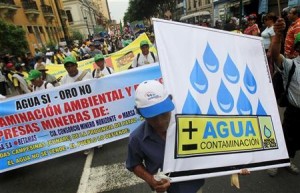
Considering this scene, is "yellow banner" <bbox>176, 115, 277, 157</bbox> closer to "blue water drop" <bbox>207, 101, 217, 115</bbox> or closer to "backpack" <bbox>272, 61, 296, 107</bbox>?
"blue water drop" <bbox>207, 101, 217, 115</bbox>

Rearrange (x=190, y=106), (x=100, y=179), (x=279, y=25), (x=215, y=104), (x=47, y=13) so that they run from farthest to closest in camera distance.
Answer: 1. (x=47, y=13)
2. (x=100, y=179)
3. (x=279, y=25)
4. (x=215, y=104)
5. (x=190, y=106)

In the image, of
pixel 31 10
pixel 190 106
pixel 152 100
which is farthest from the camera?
pixel 31 10

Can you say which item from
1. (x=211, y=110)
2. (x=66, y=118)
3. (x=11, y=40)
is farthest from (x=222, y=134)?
(x=11, y=40)

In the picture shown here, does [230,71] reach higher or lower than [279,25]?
lower

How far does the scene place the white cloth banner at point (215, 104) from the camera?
70.8 inches

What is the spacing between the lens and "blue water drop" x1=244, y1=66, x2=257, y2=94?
7.07 feet

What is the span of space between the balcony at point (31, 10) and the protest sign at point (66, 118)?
29.9m

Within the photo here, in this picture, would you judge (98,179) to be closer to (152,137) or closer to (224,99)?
(152,137)

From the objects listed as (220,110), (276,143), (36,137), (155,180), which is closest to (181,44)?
(220,110)

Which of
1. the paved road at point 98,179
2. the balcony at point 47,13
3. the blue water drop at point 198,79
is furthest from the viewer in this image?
the balcony at point 47,13

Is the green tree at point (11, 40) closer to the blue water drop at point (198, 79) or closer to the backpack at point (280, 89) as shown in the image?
the backpack at point (280, 89)

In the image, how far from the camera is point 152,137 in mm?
1901

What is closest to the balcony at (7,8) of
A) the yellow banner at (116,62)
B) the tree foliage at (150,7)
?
the yellow banner at (116,62)

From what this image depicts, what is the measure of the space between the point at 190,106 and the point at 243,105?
0.48m
